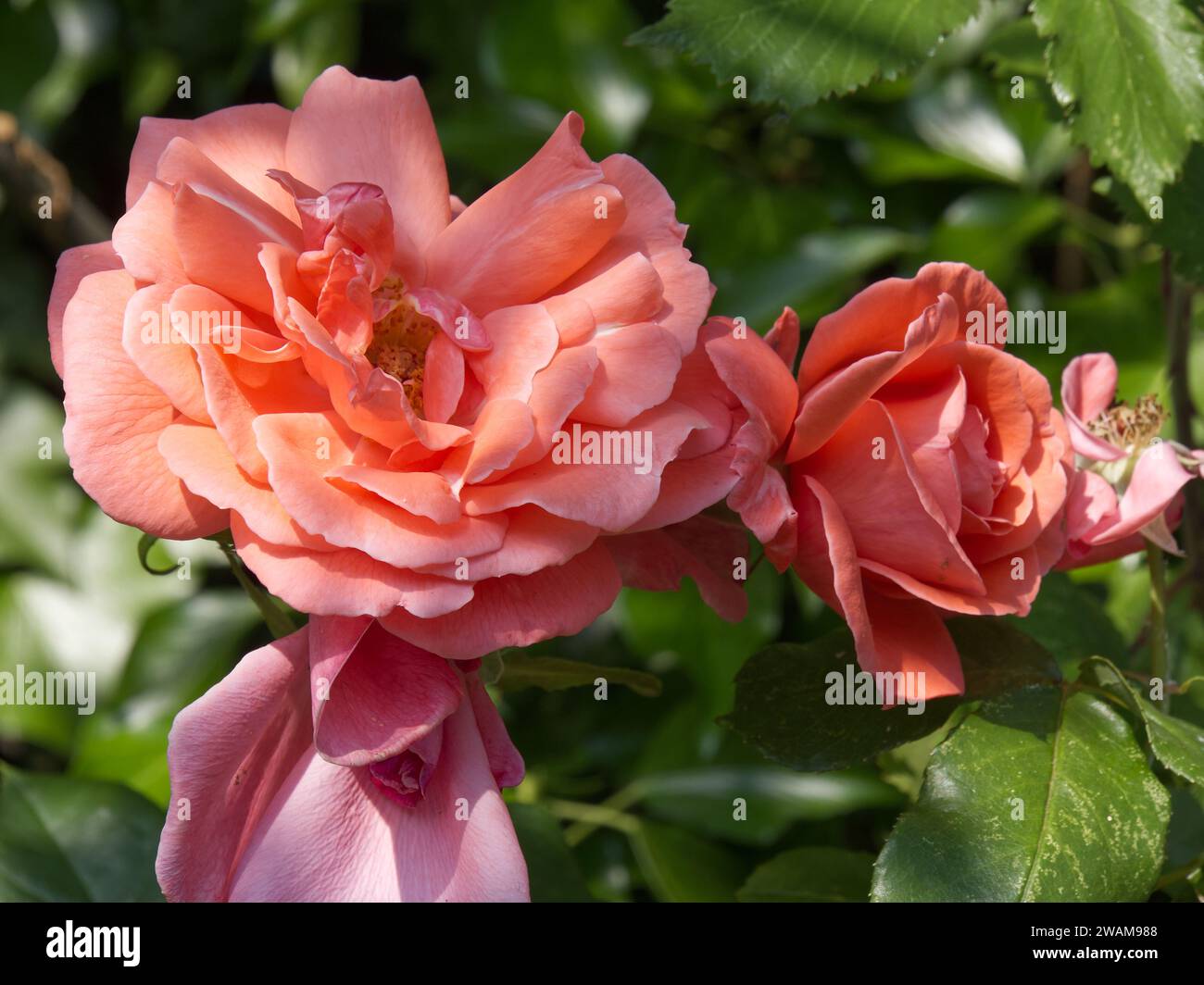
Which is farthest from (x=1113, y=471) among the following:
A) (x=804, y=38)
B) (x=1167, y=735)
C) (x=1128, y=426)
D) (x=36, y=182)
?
(x=36, y=182)

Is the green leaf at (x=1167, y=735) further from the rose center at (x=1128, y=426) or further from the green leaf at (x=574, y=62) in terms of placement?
the green leaf at (x=574, y=62)

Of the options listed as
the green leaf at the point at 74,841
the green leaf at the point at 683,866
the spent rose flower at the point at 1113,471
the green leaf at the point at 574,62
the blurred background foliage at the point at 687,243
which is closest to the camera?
the spent rose flower at the point at 1113,471

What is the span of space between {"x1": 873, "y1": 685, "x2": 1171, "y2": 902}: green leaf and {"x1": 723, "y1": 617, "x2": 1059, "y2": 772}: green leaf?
1.1 inches

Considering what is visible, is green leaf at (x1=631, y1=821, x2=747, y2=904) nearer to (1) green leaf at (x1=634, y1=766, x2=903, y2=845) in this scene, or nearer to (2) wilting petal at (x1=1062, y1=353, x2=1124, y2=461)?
(1) green leaf at (x1=634, y1=766, x2=903, y2=845)

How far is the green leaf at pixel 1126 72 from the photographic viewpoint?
0.64m

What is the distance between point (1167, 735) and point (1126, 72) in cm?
33

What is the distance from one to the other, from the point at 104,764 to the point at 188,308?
2.22 feet

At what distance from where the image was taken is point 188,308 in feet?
1.57

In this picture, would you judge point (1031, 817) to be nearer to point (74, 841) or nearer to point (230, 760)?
point (230, 760)

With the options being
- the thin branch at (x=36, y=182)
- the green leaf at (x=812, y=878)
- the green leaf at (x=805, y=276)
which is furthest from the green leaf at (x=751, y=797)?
the thin branch at (x=36, y=182)

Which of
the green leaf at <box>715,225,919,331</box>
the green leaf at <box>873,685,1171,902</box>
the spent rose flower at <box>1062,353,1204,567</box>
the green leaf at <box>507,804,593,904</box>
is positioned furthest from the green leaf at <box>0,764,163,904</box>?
the green leaf at <box>715,225,919,331</box>

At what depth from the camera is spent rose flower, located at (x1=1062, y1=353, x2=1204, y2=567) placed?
60 centimetres

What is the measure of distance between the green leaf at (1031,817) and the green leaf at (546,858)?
23 centimetres
